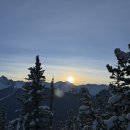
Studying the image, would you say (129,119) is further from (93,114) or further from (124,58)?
(93,114)

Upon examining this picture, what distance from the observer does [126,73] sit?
11.7 meters

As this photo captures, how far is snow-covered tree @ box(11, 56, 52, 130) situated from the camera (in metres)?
28.8

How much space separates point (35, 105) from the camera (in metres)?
29.1

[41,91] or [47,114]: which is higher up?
[41,91]

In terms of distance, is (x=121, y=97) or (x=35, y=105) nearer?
(x=121, y=97)

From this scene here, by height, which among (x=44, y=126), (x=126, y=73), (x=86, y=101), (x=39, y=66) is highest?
(x=39, y=66)

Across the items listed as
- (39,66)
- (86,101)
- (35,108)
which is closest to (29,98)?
(35,108)

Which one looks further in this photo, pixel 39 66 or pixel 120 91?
pixel 39 66

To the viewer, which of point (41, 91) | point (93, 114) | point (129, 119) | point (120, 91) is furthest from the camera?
point (41, 91)

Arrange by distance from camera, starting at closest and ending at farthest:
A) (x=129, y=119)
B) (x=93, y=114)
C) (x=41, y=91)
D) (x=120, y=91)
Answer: (x=129, y=119) → (x=120, y=91) → (x=93, y=114) → (x=41, y=91)

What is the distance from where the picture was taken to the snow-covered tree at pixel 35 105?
28828mm

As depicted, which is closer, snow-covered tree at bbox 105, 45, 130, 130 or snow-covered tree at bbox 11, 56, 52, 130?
snow-covered tree at bbox 105, 45, 130, 130

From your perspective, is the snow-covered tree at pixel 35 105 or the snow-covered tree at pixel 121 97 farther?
the snow-covered tree at pixel 35 105

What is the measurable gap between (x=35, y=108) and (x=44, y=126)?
67.6 inches
